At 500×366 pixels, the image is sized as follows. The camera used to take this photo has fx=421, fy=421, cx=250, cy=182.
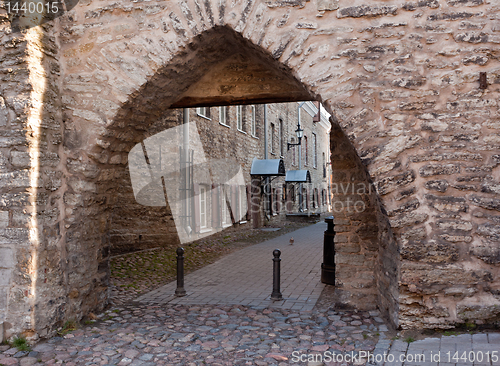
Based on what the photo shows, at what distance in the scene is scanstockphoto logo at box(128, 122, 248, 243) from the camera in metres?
9.86

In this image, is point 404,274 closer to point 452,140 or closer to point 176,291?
point 452,140

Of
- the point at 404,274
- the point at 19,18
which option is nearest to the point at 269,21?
the point at 19,18

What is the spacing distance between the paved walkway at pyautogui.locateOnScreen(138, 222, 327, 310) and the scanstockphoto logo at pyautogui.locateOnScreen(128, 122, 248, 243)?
1809 mm

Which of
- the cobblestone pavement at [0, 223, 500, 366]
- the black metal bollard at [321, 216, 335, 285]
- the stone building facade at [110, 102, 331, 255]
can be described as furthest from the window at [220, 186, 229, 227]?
the cobblestone pavement at [0, 223, 500, 366]

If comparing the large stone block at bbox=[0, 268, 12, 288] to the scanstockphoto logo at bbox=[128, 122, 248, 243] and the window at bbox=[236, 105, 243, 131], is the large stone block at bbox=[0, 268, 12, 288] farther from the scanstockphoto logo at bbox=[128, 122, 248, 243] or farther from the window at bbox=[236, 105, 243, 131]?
the window at bbox=[236, 105, 243, 131]

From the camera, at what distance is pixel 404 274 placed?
3555 mm

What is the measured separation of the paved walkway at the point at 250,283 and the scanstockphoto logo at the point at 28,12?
3.39 meters

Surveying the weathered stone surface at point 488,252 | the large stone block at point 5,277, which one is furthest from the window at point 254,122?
the weathered stone surface at point 488,252

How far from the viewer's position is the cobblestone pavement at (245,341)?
10.7ft

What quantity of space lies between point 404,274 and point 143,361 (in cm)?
227

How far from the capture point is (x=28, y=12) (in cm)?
384

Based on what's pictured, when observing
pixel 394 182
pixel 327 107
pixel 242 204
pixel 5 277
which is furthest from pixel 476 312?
pixel 242 204

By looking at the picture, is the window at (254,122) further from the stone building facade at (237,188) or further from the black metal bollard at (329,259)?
the black metal bollard at (329,259)

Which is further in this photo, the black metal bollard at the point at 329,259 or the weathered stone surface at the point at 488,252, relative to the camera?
the black metal bollard at the point at 329,259
